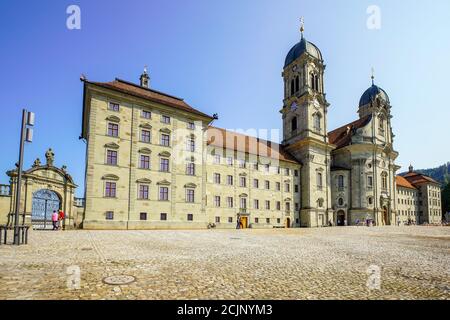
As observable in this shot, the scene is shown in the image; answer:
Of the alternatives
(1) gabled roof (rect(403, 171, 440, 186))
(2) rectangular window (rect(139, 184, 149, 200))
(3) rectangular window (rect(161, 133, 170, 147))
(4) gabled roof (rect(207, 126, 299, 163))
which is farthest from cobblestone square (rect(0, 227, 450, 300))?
(1) gabled roof (rect(403, 171, 440, 186))

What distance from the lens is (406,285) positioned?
6.25 metres

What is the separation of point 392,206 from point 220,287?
200 feet

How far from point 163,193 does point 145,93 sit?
12873 mm

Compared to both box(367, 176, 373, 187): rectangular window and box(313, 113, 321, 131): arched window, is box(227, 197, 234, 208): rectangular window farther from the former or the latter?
box(367, 176, 373, 187): rectangular window

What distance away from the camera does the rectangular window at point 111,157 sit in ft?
92.4

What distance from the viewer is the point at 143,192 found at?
97.3ft

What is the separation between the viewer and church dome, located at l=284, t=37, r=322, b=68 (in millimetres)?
53781

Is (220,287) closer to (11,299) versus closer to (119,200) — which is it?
(11,299)

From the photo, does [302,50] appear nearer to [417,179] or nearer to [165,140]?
[165,140]

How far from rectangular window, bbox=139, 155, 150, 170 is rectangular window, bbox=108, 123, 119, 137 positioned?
3.78m

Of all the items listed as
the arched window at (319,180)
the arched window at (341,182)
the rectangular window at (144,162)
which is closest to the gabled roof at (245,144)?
the arched window at (319,180)

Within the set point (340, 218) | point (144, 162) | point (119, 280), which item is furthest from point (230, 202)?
point (119, 280)

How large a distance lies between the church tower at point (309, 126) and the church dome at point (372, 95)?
1818cm

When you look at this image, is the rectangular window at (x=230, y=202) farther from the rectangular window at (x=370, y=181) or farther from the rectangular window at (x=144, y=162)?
the rectangular window at (x=370, y=181)
